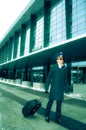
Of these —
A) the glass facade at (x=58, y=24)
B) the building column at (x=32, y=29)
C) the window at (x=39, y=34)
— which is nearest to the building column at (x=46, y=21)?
the glass facade at (x=58, y=24)

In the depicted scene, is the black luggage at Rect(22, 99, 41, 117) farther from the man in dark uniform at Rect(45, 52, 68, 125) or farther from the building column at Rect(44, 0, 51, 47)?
the building column at Rect(44, 0, 51, 47)

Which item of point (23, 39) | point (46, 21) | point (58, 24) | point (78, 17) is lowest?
point (78, 17)

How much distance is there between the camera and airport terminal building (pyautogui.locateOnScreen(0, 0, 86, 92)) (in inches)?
771

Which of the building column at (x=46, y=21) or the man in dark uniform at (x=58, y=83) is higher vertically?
the building column at (x=46, y=21)

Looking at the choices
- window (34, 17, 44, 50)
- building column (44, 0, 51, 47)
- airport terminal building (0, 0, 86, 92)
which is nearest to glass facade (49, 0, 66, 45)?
airport terminal building (0, 0, 86, 92)

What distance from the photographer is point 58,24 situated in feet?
92.0

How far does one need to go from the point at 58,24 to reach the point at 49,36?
3.12 m

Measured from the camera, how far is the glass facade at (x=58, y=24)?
26.8 meters

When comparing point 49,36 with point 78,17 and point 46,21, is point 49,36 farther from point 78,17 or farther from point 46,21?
point 78,17

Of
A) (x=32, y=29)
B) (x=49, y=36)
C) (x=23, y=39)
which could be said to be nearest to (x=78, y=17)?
(x=49, y=36)

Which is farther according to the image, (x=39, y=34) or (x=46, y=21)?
(x=39, y=34)

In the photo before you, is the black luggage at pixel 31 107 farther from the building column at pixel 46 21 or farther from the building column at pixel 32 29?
the building column at pixel 32 29

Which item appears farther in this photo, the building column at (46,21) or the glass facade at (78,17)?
the building column at (46,21)

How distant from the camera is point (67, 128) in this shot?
5328 millimetres
